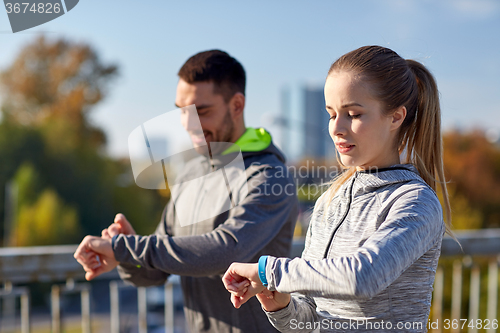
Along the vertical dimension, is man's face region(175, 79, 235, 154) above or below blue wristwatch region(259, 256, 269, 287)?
above

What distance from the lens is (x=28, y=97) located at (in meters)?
31.5

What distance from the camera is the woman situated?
1.00 meters

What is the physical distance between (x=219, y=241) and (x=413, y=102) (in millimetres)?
812

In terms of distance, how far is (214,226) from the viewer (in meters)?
1.83

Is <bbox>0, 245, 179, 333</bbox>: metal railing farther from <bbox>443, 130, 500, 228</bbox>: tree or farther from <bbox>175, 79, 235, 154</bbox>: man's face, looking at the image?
<bbox>443, 130, 500, 228</bbox>: tree

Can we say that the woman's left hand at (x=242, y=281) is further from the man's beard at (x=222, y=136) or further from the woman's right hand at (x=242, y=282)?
the man's beard at (x=222, y=136)

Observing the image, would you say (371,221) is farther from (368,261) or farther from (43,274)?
(43,274)

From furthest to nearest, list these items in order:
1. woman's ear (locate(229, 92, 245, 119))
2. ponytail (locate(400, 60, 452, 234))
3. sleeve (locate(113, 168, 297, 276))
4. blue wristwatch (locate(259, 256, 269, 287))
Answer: woman's ear (locate(229, 92, 245, 119)) → sleeve (locate(113, 168, 297, 276)) → ponytail (locate(400, 60, 452, 234)) → blue wristwatch (locate(259, 256, 269, 287))

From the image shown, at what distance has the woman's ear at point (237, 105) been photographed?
2059 mm

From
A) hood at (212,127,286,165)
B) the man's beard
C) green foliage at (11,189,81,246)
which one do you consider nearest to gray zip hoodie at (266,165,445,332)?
hood at (212,127,286,165)

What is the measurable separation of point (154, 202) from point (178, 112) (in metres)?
33.5

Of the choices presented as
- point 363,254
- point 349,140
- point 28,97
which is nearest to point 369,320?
point 363,254

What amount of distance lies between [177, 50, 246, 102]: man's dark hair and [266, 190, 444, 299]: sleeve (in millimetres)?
1128

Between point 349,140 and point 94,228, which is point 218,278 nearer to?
point 349,140
